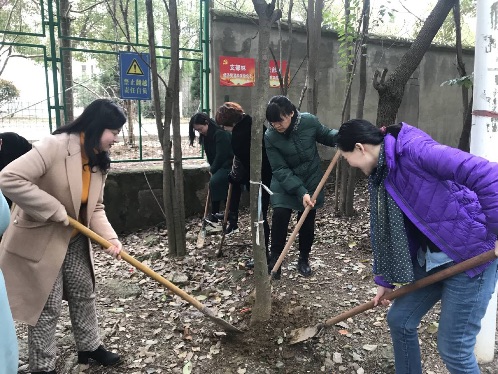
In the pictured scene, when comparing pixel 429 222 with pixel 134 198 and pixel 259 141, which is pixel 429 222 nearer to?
pixel 259 141

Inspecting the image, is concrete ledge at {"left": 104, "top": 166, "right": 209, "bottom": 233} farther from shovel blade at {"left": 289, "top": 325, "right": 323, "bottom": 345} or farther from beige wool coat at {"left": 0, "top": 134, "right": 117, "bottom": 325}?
shovel blade at {"left": 289, "top": 325, "right": 323, "bottom": 345}

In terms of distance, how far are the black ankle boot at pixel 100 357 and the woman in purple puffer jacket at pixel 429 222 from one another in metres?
2.00

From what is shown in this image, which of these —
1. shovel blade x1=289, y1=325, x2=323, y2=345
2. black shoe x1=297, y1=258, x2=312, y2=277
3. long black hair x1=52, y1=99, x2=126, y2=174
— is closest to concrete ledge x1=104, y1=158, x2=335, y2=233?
black shoe x1=297, y1=258, x2=312, y2=277

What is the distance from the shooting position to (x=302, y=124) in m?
3.76

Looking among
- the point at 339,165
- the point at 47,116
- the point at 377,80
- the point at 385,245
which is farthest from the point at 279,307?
the point at 47,116

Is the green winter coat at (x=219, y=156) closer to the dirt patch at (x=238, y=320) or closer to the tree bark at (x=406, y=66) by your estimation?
the dirt patch at (x=238, y=320)

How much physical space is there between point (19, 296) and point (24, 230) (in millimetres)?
401

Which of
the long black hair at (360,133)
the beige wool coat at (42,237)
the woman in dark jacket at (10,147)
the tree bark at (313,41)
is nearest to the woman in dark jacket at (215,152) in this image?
the tree bark at (313,41)

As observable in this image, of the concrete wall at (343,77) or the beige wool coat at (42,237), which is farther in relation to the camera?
the concrete wall at (343,77)

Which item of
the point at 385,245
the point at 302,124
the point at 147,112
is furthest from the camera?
the point at 147,112

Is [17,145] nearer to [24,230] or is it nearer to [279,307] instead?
[24,230]

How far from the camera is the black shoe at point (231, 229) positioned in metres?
5.25

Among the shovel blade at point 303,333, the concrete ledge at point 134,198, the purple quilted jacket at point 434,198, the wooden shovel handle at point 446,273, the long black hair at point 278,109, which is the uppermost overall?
the long black hair at point 278,109

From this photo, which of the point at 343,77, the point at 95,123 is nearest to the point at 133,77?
the point at 95,123
